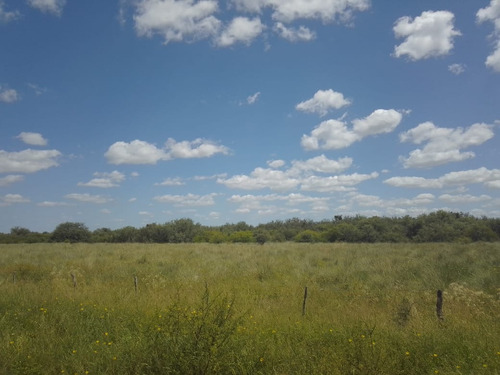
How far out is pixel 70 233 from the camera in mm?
72812

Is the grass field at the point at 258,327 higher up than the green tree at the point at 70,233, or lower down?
lower down

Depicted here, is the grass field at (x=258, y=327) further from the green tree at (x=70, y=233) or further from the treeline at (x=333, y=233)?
the green tree at (x=70, y=233)

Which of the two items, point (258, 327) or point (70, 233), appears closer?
point (258, 327)

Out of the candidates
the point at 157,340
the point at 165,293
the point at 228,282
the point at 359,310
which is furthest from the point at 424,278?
the point at 157,340

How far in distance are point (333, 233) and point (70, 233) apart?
54.0m

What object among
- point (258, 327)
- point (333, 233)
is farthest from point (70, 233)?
point (258, 327)

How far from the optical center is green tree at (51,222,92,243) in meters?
71.9

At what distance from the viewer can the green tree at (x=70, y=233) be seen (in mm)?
71938

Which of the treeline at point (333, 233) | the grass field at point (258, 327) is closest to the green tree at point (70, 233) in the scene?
the treeline at point (333, 233)

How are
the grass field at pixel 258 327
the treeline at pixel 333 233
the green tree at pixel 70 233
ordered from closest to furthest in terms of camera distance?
the grass field at pixel 258 327 < the treeline at pixel 333 233 < the green tree at pixel 70 233

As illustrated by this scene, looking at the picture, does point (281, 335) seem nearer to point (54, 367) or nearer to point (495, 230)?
point (54, 367)

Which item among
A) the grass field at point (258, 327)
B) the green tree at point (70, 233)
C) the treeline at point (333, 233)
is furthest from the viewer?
the green tree at point (70, 233)

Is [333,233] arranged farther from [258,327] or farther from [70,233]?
[258,327]

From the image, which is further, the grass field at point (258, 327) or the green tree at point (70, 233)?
the green tree at point (70, 233)
